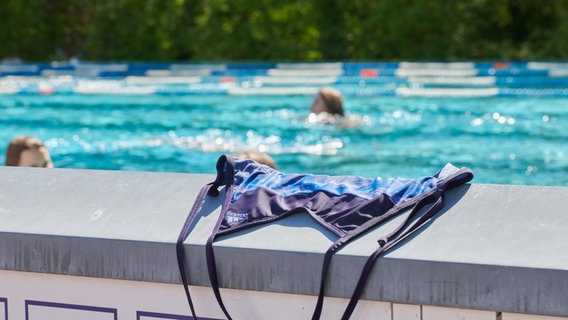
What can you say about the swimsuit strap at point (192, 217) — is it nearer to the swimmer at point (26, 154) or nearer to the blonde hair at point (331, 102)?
the swimmer at point (26, 154)

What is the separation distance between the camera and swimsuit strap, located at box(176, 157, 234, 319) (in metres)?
2.20

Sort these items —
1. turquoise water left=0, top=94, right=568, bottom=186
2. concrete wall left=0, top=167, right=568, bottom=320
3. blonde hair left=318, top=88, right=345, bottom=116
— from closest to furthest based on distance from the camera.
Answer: concrete wall left=0, top=167, right=568, bottom=320
turquoise water left=0, top=94, right=568, bottom=186
blonde hair left=318, top=88, right=345, bottom=116

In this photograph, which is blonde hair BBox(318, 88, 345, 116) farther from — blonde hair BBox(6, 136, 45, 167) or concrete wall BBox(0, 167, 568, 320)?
concrete wall BBox(0, 167, 568, 320)

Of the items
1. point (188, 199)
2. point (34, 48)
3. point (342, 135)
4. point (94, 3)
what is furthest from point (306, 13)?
point (188, 199)

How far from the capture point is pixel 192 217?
2312 mm

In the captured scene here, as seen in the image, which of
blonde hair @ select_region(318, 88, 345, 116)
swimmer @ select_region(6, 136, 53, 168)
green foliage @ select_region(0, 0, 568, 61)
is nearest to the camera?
swimmer @ select_region(6, 136, 53, 168)

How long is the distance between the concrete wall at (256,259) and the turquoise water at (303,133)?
179 inches

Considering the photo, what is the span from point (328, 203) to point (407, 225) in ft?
0.68

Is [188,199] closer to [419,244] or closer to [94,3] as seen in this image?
[419,244]

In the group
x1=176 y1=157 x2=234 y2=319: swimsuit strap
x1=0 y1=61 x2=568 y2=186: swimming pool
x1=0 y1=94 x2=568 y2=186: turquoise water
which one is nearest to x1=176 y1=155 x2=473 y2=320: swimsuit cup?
x1=176 y1=157 x2=234 y2=319: swimsuit strap

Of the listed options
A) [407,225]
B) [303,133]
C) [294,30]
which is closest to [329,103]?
[303,133]

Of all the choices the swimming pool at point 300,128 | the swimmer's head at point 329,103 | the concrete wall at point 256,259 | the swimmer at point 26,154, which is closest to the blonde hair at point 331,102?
the swimmer's head at point 329,103

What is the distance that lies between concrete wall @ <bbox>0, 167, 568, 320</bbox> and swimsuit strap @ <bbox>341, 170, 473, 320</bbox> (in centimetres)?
2

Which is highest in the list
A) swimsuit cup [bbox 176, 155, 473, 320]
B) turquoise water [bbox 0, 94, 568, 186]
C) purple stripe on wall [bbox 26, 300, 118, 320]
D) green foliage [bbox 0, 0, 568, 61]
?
green foliage [bbox 0, 0, 568, 61]
